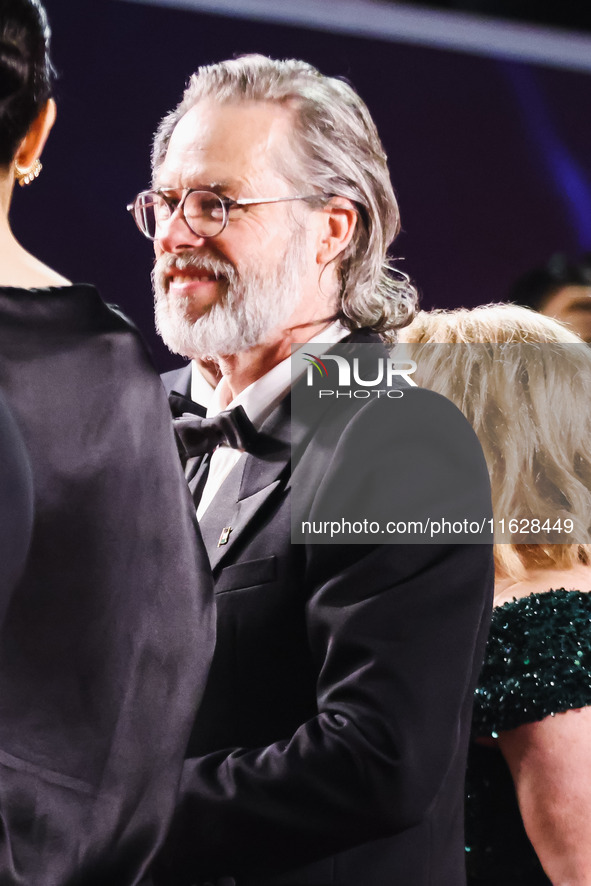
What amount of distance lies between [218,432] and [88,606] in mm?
581

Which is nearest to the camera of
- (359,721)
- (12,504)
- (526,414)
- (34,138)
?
(12,504)

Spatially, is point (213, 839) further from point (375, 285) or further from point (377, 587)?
point (375, 285)

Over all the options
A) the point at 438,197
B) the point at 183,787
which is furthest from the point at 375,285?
the point at 438,197

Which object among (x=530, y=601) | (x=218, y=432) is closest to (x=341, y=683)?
(x=218, y=432)

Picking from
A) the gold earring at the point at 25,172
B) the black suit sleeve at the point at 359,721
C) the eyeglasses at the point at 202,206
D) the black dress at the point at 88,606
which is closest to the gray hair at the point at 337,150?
the eyeglasses at the point at 202,206

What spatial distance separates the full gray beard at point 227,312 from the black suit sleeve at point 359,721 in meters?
0.30

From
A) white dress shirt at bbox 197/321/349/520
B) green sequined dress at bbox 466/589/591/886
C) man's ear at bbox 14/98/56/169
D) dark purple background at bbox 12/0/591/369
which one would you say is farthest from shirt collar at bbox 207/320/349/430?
dark purple background at bbox 12/0/591/369

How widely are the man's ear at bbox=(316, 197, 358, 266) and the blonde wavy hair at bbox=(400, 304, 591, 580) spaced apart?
0.89 ft

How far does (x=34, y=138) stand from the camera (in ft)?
2.83

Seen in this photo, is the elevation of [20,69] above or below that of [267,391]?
above

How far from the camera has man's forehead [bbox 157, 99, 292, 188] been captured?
1.40 meters

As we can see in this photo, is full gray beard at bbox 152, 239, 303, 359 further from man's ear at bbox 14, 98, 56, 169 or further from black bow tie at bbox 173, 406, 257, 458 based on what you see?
man's ear at bbox 14, 98, 56, 169

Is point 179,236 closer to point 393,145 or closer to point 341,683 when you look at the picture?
point 341,683

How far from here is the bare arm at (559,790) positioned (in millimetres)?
1379
